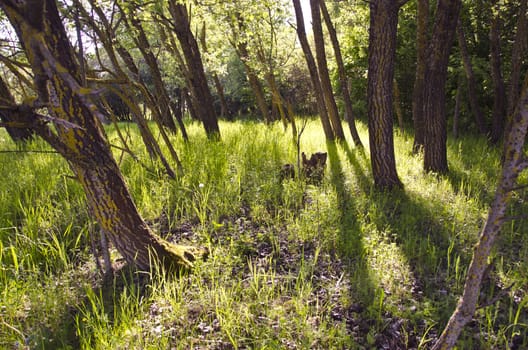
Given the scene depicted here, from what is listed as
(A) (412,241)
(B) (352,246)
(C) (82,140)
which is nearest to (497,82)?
(A) (412,241)

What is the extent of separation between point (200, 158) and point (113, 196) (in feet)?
9.12

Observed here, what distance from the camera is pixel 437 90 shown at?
5.04 metres

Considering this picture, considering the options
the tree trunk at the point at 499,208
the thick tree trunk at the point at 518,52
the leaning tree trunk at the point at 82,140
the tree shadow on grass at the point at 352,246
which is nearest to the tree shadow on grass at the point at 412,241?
the tree shadow on grass at the point at 352,246

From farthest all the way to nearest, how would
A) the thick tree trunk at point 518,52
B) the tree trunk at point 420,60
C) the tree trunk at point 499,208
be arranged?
the tree trunk at point 420,60
the thick tree trunk at point 518,52
the tree trunk at point 499,208

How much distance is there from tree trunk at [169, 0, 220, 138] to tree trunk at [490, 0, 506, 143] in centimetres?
576

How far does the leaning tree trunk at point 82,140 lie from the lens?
1758mm

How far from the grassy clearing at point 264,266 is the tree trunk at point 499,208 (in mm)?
118

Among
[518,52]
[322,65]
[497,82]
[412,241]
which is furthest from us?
[497,82]

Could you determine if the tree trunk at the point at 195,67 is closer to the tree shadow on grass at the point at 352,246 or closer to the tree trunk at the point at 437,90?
the tree shadow on grass at the point at 352,246

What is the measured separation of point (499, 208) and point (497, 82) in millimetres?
6936

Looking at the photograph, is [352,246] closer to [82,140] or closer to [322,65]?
[82,140]

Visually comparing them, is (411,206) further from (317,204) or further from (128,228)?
(128,228)

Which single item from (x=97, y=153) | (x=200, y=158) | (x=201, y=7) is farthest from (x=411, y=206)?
(x=201, y=7)

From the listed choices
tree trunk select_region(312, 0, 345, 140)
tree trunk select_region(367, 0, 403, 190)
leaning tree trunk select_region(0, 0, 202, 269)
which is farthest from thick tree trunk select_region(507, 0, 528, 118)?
leaning tree trunk select_region(0, 0, 202, 269)
